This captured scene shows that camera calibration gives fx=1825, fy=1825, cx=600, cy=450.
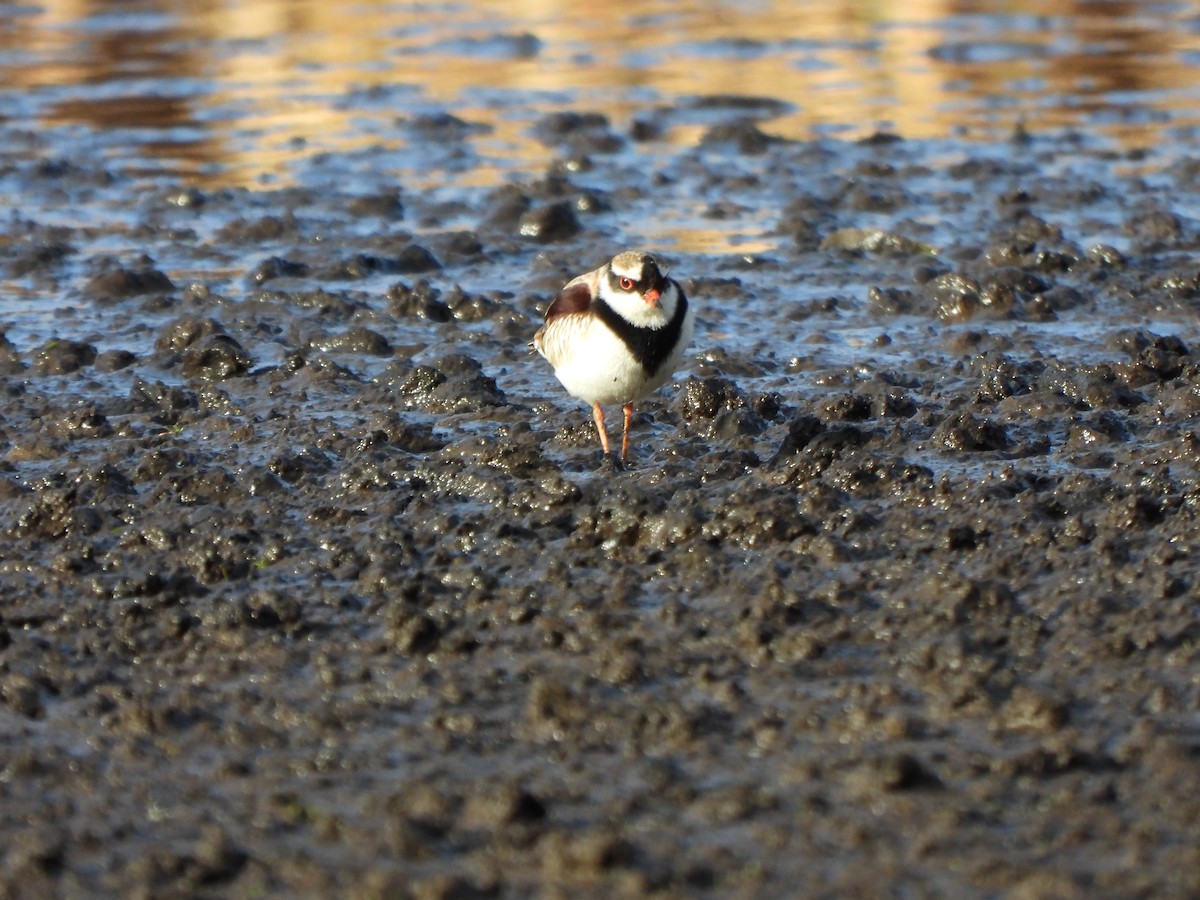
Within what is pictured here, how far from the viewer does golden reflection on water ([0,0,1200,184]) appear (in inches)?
623

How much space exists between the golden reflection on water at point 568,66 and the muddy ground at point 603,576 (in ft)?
13.3

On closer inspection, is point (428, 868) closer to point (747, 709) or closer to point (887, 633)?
point (747, 709)

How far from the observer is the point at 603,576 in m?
6.75

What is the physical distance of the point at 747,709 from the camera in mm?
5625

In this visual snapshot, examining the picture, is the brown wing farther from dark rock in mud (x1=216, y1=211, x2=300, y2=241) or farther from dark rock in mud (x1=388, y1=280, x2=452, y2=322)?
dark rock in mud (x1=216, y1=211, x2=300, y2=241)

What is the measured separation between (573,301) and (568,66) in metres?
11.7

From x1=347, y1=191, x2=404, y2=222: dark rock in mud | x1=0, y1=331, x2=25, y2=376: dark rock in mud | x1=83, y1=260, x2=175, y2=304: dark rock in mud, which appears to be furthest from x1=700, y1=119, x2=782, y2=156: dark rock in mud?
x1=0, y1=331, x2=25, y2=376: dark rock in mud

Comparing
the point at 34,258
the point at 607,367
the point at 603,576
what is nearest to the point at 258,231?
the point at 34,258

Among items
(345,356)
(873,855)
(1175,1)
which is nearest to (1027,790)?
(873,855)

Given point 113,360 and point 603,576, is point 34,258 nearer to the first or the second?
point 113,360

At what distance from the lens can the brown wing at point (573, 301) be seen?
793cm

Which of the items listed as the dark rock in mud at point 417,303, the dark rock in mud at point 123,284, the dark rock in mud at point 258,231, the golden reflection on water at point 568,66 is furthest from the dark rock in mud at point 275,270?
the golden reflection on water at point 568,66

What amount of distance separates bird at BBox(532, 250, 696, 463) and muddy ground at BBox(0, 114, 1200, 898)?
0.41 m

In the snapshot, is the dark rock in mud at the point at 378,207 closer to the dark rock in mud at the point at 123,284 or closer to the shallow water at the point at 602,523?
the shallow water at the point at 602,523
